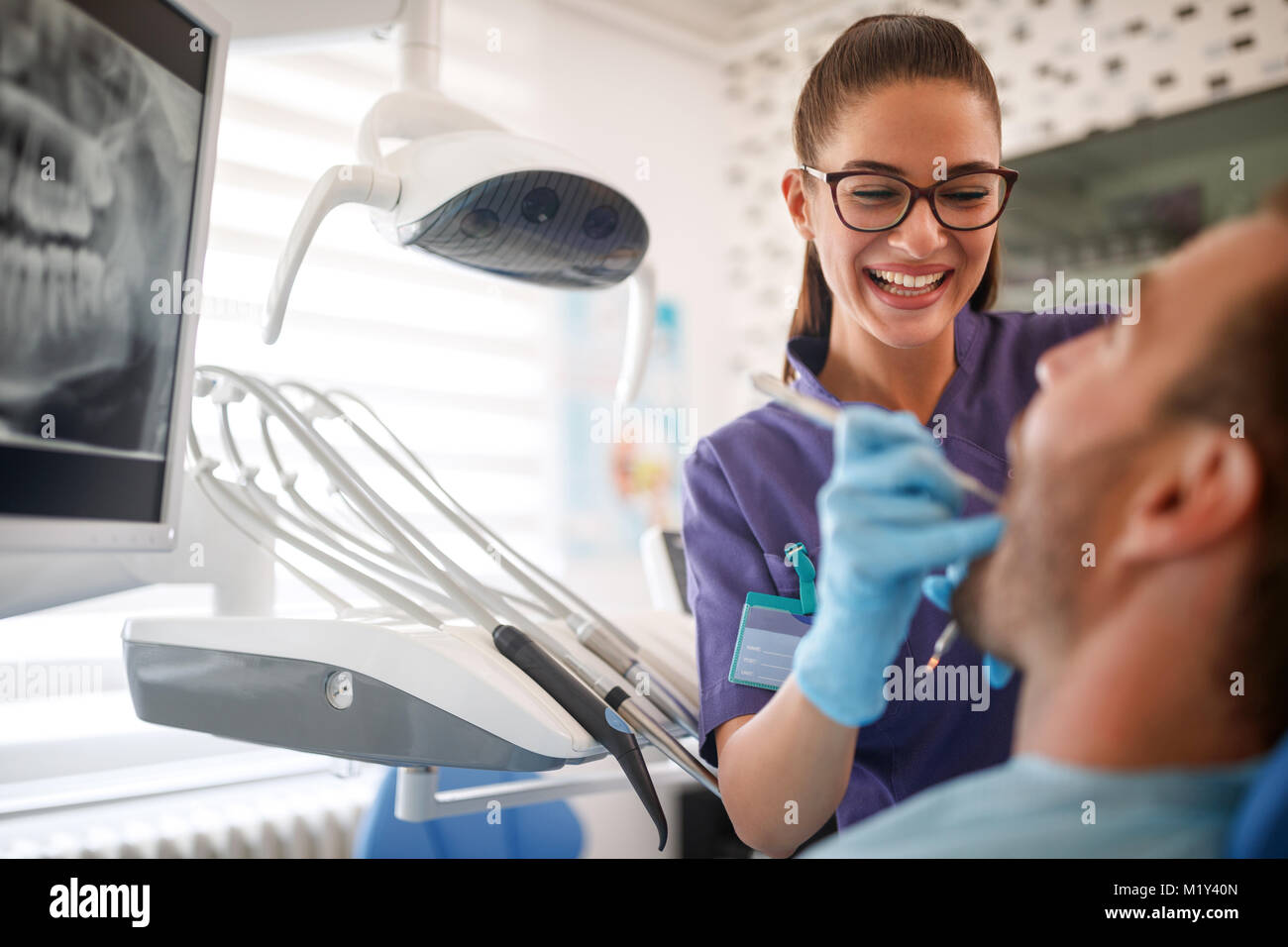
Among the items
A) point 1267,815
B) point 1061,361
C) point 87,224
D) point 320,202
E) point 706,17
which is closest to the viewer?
point 1267,815

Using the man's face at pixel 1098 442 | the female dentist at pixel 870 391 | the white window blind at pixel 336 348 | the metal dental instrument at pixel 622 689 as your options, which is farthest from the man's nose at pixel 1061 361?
the white window blind at pixel 336 348

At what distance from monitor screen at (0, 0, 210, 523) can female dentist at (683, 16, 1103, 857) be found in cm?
52

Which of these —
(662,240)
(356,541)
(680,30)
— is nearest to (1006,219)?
(662,240)

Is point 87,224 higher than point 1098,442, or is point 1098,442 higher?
point 87,224

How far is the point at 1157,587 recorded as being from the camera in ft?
1.61

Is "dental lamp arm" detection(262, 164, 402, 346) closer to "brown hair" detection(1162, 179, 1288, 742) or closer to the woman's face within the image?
the woman's face

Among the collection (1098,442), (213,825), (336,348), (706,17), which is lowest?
(213,825)

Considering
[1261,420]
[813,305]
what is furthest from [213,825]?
[1261,420]

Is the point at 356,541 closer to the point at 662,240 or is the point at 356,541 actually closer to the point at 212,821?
the point at 212,821

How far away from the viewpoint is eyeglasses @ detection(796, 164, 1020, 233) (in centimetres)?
87

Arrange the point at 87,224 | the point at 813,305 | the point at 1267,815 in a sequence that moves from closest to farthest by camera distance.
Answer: the point at 1267,815
the point at 87,224
the point at 813,305

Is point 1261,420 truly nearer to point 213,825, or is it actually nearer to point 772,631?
point 772,631

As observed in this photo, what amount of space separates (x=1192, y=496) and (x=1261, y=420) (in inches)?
1.8

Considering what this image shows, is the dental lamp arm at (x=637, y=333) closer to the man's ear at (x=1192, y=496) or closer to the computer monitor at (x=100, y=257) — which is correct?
the computer monitor at (x=100, y=257)
